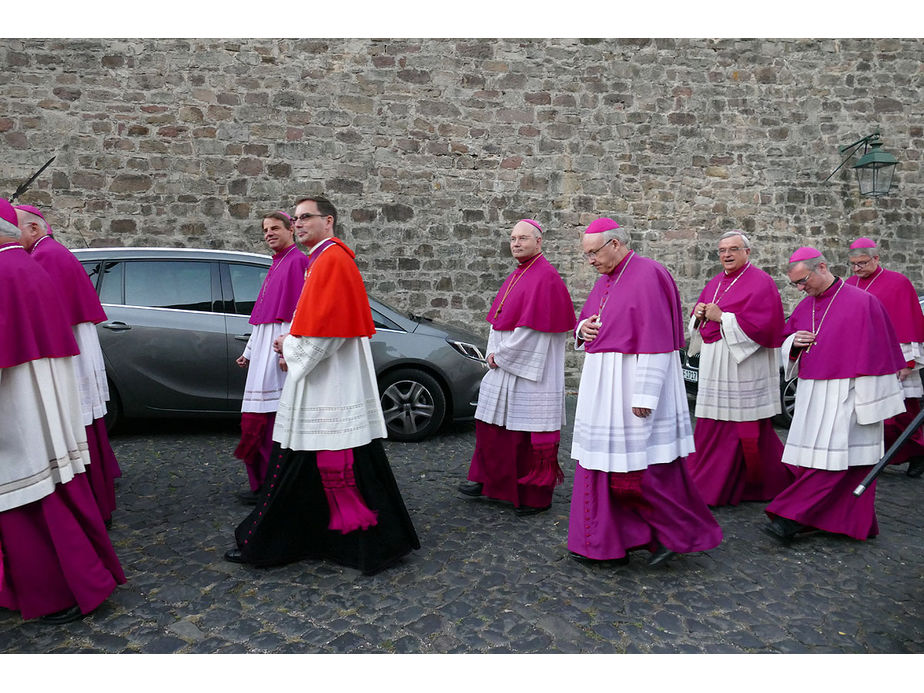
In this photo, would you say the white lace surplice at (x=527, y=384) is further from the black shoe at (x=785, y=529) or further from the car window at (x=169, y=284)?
the car window at (x=169, y=284)

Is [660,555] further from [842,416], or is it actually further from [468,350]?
[468,350]

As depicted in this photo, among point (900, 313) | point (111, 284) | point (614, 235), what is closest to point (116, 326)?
point (111, 284)

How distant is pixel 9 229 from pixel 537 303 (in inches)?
118

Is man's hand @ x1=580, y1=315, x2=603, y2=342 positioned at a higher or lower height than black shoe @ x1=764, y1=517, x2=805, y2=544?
higher

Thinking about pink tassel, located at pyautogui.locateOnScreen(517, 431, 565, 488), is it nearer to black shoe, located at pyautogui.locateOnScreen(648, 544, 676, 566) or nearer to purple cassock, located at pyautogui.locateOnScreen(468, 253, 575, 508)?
purple cassock, located at pyautogui.locateOnScreen(468, 253, 575, 508)


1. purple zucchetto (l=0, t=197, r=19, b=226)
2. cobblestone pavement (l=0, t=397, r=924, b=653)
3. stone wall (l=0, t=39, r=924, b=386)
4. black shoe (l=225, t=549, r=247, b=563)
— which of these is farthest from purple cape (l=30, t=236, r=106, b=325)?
stone wall (l=0, t=39, r=924, b=386)

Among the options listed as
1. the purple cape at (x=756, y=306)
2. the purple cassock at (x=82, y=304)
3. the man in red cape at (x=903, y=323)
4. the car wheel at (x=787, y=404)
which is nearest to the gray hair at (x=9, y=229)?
the purple cassock at (x=82, y=304)

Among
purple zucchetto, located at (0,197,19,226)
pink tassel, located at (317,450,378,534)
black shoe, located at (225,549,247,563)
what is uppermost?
purple zucchetto, located at (0,197,19,226)

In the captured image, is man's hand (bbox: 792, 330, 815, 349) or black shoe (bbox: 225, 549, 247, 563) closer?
black shoe (bbox: 225, 549, 247, 563)

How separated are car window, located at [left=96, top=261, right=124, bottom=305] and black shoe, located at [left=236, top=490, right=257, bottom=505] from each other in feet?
8.76

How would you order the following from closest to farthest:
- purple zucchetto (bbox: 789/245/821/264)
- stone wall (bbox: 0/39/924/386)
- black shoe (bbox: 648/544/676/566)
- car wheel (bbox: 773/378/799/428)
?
black shoe (bbox: 648/544/676/566)
purple zucchetto (bbox: 789/245/821/264)
car wheel (bbox: 773/378/799/428)
stone wall (bbox: 0/39/924/386)

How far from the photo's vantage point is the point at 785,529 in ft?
13.7

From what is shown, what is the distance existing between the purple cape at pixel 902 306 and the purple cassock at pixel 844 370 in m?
Answer: 2.04

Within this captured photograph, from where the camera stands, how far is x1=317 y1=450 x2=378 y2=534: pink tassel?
3518mm
